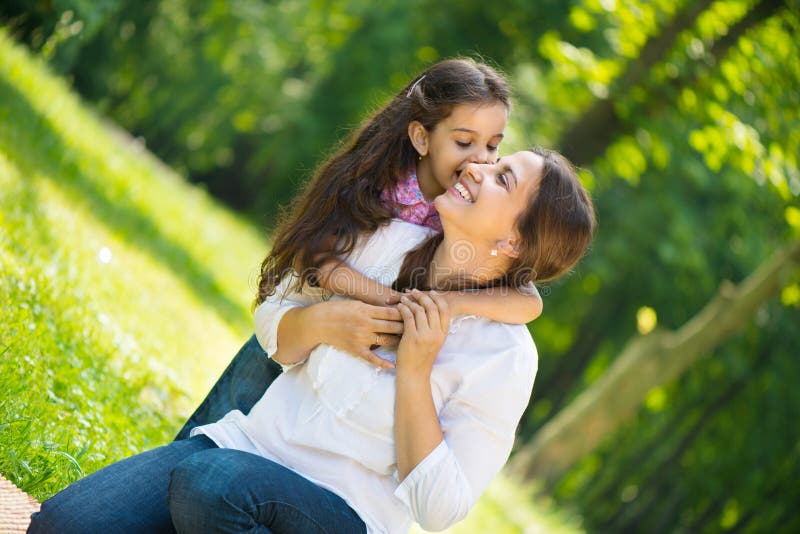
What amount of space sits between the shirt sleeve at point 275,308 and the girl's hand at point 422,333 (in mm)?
375

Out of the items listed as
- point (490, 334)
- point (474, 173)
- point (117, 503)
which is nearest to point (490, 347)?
point (490, 334)

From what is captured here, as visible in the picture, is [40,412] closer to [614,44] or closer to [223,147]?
[614,44]

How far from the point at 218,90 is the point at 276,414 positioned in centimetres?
1145

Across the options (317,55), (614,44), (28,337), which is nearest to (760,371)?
(614,44)

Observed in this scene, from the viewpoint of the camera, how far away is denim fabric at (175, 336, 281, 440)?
3.14 metres

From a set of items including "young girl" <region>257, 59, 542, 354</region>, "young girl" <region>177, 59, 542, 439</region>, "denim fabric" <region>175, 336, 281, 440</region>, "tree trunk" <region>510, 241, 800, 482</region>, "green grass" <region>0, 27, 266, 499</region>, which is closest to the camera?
"young girl" <region>177, 59, 542, 439</region>

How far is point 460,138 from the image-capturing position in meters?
2.79

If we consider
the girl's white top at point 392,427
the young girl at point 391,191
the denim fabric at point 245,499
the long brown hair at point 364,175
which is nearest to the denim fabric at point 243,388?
the young girl at point 391,191

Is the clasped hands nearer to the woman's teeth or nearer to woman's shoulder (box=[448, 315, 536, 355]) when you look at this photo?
woman's shoulder (box=[448, 315, 536, 355])

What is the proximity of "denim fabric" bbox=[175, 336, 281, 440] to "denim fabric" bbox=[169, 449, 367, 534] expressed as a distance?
0.85 meters

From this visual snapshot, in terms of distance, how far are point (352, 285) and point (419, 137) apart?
57cm

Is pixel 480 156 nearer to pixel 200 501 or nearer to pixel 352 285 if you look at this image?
pixel 352 285

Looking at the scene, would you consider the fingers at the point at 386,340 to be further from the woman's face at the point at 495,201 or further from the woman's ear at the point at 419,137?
the woman's ear at the point at 419,137

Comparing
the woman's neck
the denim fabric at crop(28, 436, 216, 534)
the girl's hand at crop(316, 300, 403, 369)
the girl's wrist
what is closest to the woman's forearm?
the girl's wrist
